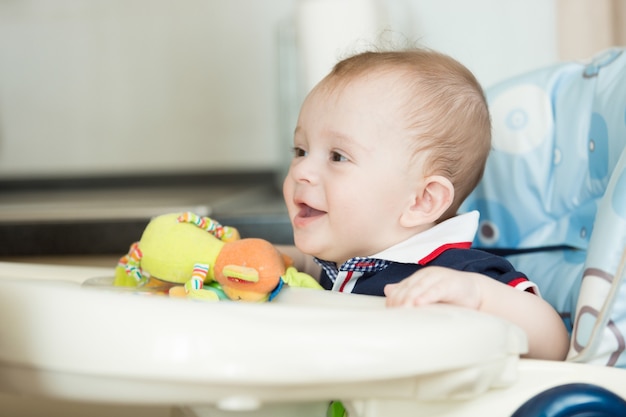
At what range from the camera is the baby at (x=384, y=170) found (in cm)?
82

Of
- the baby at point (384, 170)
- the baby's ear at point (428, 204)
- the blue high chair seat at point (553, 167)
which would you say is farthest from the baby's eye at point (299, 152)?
the blue high chair seat at point (553, 167)

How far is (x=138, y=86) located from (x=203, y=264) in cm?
113

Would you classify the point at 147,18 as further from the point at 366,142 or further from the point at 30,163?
the point at 366,142

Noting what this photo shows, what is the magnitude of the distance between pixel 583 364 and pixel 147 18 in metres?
1.39

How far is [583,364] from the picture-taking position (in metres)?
0.64

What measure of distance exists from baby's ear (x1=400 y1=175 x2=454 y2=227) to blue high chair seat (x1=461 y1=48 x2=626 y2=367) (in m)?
0.15

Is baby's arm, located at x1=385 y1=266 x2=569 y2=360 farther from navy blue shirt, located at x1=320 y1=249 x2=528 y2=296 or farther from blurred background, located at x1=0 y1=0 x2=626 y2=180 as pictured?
blurred background, located at x1=0 y1=0 x2=626 y2=180

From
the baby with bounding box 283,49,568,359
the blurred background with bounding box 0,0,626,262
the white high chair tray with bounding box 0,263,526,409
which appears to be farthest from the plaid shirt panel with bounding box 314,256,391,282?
the blurred background with bounding box 0,0,626,262

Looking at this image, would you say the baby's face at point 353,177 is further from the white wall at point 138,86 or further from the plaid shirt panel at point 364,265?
the white wall at point 138,86

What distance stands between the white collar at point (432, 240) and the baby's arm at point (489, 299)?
117 millimetres

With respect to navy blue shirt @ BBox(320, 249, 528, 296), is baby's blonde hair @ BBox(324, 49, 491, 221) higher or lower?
higher

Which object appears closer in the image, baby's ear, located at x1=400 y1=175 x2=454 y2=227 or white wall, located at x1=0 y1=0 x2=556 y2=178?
baby's ear, located at x1=400 y1=175 x2=454 y2=227

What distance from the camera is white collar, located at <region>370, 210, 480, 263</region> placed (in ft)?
2.65

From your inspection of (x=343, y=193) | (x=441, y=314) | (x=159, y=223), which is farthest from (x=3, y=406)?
(x=441, y=314)
